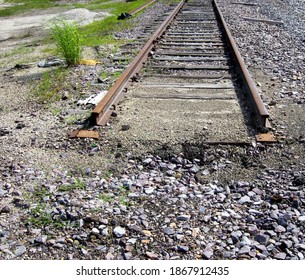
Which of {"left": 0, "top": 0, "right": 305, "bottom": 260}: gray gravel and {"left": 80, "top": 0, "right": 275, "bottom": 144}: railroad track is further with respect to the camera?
{"left": 80, "top": 0, "right": 275, "bottom": 144}: railroad track

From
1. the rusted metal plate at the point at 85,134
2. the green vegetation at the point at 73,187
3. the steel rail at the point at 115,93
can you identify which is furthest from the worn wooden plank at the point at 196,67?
the green vegetation at the point at 73,187

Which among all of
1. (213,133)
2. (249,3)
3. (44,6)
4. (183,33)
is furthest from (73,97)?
(44,6)

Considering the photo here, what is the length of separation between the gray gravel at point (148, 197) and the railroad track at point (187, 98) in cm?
26

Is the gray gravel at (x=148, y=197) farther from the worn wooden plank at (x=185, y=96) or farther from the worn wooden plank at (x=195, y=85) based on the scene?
the worn wooden plank at (x=195, y=85)

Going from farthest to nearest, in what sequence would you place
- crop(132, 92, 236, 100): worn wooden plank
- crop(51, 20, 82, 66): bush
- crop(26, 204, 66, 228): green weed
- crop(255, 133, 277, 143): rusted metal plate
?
crop(51, 20, 82, 66): bush < crop(132, 92, 236, 100): worn wooden plank < crop(255, 133, 277, 143): rusted metal plate < crop(26, 204, 66, 228): green weed

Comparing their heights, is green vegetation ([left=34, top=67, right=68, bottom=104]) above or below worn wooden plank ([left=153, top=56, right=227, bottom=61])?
above

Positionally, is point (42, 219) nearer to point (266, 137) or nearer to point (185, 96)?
point (266, 137)

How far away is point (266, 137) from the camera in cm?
430

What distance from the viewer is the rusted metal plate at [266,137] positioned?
4.24 meters

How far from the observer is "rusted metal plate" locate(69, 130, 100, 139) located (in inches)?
174

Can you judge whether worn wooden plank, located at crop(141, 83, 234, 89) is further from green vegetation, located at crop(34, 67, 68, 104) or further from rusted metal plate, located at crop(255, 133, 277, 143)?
rusted metal plate, located at crop(255, 133, 277, 143)

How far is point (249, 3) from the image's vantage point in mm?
16125

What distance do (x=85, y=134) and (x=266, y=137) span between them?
186 cm

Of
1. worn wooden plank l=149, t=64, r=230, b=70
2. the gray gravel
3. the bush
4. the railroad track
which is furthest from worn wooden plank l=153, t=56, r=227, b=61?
the gray gravel
